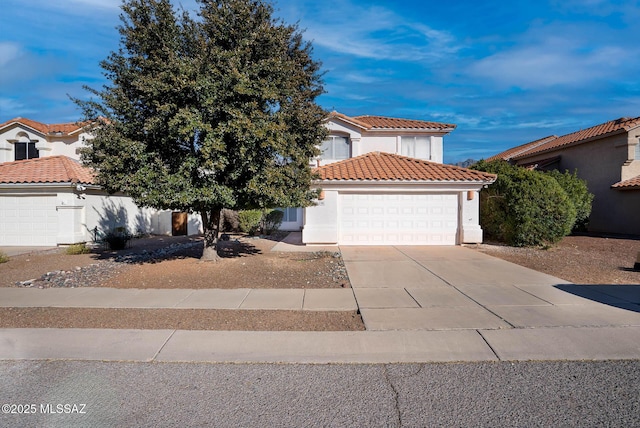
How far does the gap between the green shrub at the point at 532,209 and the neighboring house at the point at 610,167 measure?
8.53 meters

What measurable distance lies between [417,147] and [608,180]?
10.9 metres

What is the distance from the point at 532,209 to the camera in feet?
46.3

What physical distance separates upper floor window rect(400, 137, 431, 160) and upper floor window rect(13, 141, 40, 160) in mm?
23219

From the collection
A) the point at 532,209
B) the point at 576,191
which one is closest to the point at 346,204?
the point at 532,209

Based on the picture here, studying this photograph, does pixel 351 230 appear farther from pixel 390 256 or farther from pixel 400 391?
pixel 400 391

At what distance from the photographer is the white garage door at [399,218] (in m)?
15.1

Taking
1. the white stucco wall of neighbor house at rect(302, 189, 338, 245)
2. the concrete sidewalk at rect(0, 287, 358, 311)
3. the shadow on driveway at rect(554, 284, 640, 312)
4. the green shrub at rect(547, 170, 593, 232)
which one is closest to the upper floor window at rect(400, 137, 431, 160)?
the green shrub at rect(547, 170, 593, 232)

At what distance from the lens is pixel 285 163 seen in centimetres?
990

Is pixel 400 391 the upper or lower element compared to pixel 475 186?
lower

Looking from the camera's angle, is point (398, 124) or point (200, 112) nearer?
point (200, 112)

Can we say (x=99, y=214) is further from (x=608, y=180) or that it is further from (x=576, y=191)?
(x=608, y=180)

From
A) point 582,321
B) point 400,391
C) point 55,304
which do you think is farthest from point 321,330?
point 55,304

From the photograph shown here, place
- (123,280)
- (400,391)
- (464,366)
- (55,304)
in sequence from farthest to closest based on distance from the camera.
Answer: (123,280) < (55,304) < (464,366) < (400,391)

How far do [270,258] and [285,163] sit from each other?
3.51m
